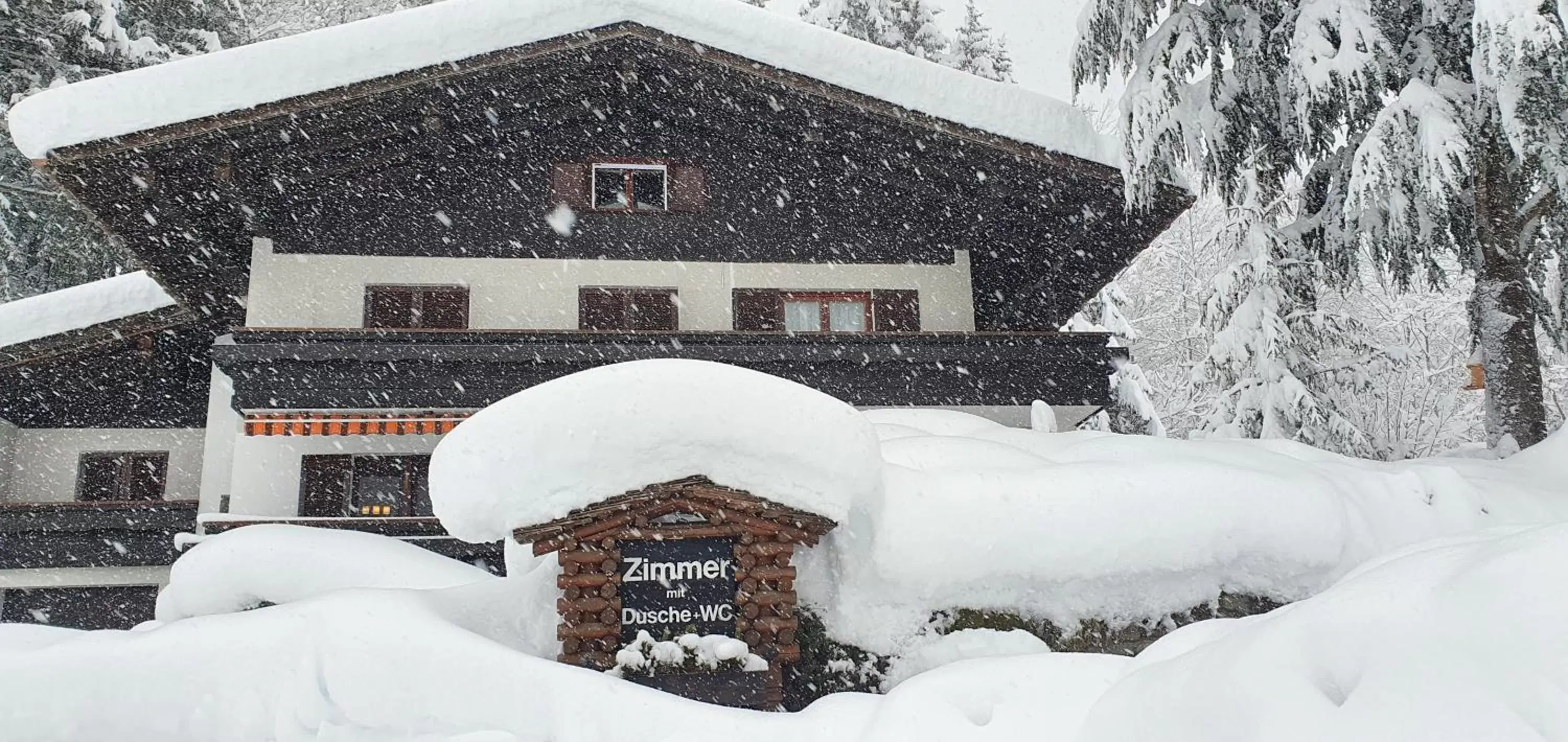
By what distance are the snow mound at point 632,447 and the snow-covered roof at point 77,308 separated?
9.84 m

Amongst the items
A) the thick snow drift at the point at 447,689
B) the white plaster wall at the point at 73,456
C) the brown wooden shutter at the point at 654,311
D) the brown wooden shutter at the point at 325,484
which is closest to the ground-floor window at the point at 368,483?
the brown wooden shutter at the point at 325,484

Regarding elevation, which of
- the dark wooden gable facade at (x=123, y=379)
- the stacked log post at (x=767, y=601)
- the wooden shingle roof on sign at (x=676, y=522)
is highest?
the dark wooden gable facade at (x=123, y=379)

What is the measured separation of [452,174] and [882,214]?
5.46m

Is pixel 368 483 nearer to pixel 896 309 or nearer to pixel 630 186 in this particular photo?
pixel 630 186

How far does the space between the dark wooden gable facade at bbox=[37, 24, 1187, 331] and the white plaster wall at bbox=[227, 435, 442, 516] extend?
2322 mm

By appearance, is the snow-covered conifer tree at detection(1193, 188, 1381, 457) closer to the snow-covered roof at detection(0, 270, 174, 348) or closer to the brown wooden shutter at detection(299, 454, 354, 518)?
the brown wooden shutter at detection(299, 454, 354, 518)

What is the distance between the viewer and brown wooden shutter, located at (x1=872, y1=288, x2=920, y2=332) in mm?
12812

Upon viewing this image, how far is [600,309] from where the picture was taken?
1230 cm

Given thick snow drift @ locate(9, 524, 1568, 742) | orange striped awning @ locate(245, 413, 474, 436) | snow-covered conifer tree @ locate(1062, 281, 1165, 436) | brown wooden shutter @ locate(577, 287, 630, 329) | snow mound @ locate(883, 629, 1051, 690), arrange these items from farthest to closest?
snow-covered conifer tree @ locate(1062, 281, 1165, 436) < brown wooden shutter @ locate(577, 287, 630, 329) < orange striped awning @ locate(245, 413, 474, 436) < snow mound @ locate(883, 629, 1051, 690) < thick snow drift @ locate(9, 524, 1568, 742)

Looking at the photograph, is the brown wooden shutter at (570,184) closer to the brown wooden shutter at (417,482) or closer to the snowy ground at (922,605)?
the brown wooden shutter at (417,482)

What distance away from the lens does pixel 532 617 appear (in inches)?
248

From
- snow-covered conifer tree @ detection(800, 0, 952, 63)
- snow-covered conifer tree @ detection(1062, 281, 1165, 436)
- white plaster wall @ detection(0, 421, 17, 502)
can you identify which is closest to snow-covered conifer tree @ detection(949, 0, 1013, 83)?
snow-covered conifer tree @ detection(800, 0, 952, 63)

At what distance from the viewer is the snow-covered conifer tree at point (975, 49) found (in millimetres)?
28125

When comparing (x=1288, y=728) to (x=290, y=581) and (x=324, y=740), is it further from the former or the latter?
(x=290, y=581)
